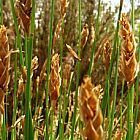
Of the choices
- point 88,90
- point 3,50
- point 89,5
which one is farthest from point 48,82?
point 89,5

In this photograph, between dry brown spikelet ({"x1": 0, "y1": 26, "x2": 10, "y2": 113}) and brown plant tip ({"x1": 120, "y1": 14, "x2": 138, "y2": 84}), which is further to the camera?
brown plant tip ({"x1": 120, "y1": 14, "x2": 138, "y2": 84})

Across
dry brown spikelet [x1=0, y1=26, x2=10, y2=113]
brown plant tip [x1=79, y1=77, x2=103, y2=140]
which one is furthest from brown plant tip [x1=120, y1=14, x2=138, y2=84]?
brown plant tip [x1=79, y1=77, x2=103, y2=140]

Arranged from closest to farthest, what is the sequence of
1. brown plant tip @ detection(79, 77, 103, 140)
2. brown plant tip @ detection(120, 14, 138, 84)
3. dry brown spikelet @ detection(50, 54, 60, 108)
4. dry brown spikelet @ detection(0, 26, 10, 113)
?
brown plant tip @ detection(79, 77, 103, 140), dry brown spikelet @ detection(0, 26, 10, 113), brown plant tip @ detection(120, 14, 138, 84), dry brown spikelet @ detection(50, 54, 60, 108)

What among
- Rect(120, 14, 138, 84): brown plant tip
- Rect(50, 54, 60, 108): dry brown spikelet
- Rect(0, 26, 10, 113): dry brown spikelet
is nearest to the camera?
Rect(0, 26, 10, 113): dry brown spikelet

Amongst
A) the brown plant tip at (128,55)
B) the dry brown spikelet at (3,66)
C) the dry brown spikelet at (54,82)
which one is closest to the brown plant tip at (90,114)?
the dry brown spikelet at (3,66)

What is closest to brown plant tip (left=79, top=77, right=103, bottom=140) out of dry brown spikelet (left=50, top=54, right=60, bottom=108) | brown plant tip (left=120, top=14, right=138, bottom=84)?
brown plant tip (left=120, top=14, right=138, bottom=84)

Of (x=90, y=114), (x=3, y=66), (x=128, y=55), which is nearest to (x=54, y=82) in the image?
(x=128, y=55)

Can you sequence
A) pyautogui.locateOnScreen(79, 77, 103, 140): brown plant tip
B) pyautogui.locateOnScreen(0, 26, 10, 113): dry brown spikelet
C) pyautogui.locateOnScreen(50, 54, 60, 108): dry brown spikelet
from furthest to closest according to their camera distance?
pyautogui.locateOnScreen(50, 54, 60, 108): dry brown spikelet < pyautogui.locateOnScreen(0, 26, 10, 113): dry brown spikelet < pyautogui.locateOnScreen(79, 77, 103, 140): brown plant tip

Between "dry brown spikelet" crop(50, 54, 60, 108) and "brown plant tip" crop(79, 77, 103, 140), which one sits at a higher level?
"brown plant tip" crop(79, 77, 103, 140)

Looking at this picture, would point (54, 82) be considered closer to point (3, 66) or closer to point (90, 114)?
point (3, 66)

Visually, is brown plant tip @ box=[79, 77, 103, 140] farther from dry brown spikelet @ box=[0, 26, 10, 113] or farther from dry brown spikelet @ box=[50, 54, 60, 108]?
dry brown spikelet @ box=[50, 54, 60, 108]
